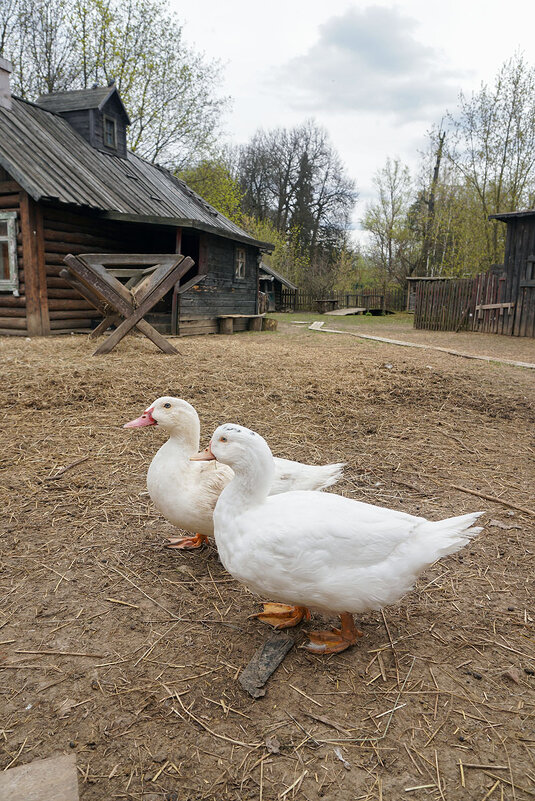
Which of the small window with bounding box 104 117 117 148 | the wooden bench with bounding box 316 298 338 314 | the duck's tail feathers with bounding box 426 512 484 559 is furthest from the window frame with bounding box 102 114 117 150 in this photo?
the wooden bench with bounding box 316 298 338 314

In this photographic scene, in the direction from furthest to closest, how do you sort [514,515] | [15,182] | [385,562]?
[15,182] < [514,515] < [385,562]

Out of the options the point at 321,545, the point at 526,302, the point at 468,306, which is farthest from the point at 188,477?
the point at 468,306

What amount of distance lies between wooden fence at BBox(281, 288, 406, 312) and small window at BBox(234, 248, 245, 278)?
17.5 m

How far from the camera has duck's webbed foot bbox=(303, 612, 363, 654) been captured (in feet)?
6.82

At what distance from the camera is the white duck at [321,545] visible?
196 cm

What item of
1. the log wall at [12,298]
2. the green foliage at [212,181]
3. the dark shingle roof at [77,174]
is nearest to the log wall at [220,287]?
the dark shingle roof at [77,174]

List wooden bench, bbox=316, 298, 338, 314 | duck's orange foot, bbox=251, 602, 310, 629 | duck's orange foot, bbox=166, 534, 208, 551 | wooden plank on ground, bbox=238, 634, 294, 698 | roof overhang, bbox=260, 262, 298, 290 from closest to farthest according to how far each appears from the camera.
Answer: wooden plank on ground, bbox=238, 634, 294, 698
duck's orange foot, bbox=251, 602, 310, 629
duck's orange foot, bbox=166, 534, 208, 551
roof overhang, bbox=260, 262, 298, 290
wooden bench, bbox=316, 298, 338, 314

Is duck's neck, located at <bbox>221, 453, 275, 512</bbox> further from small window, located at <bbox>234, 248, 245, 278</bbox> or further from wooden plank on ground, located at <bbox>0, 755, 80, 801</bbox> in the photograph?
small window, located at <bbox>234, 248, 245, 278</bbox>

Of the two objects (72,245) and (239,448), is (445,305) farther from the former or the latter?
(239,448)

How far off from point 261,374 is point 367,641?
5.64 m

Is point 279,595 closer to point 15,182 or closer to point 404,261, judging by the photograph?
point 15,182

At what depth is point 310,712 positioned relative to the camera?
1.76 m

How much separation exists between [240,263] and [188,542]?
15.2m

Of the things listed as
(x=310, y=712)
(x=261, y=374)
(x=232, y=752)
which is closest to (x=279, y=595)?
(x=310, y=712)
